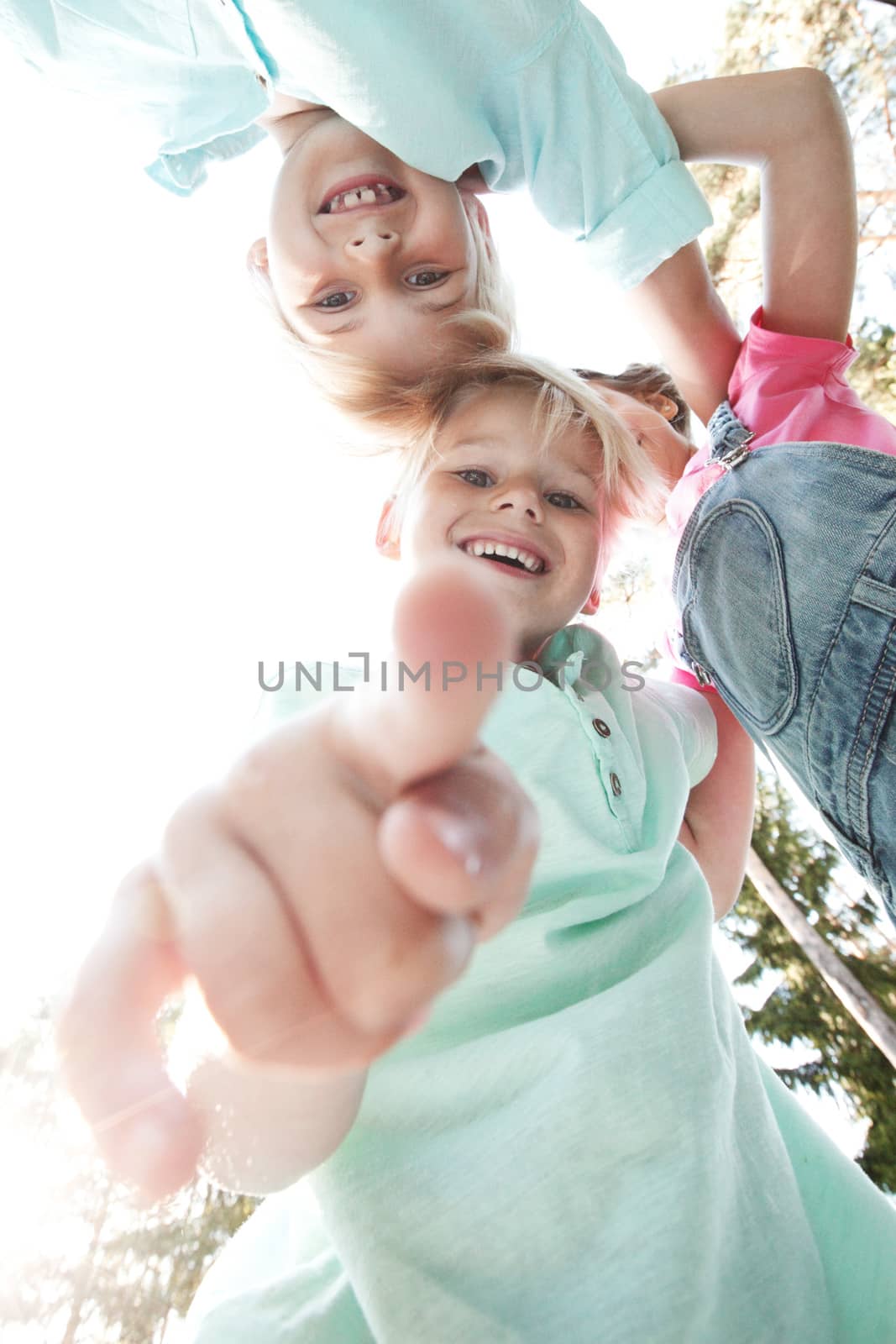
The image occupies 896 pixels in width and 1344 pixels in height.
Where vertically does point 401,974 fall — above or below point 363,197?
below

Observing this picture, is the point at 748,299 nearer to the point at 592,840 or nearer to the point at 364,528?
the point at 364,528

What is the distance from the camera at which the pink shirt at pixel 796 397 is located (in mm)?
550

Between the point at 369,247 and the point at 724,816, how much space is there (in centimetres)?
59

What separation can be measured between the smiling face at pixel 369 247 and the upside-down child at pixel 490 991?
0.09 meters

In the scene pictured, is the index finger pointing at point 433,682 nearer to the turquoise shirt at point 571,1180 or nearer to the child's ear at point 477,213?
the turquoise shirt at point 571,1180

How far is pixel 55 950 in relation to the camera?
19 cm

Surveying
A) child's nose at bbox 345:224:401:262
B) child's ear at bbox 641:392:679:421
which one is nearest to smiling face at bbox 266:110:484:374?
child's nose at bbox 345:224:401:262

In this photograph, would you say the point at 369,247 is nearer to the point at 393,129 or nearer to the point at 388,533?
the point at 393,129

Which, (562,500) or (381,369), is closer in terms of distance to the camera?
(562,500)

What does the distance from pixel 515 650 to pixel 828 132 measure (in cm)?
64

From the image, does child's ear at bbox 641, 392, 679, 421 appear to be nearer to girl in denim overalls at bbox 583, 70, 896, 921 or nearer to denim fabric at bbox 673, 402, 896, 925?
girl in denim overalls at bbox 583, 70, 896, 921

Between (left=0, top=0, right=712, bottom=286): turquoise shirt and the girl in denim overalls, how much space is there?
2.1 inches

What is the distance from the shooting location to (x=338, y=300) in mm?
685

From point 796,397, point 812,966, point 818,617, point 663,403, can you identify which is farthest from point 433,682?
point 812,966
